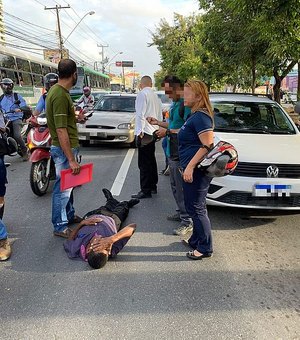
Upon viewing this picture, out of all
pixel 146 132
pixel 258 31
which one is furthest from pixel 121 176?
pixel 258 31

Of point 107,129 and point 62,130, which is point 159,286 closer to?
point 62,130

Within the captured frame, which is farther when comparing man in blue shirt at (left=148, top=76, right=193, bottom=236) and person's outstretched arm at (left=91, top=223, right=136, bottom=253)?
man in blue shirt at (left=148, top=76, right=193, bottom=236)

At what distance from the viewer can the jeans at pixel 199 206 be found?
3502 mm

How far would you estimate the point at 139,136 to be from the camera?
5309 mm

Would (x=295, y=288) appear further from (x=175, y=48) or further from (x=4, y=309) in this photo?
(x=175, y=48)


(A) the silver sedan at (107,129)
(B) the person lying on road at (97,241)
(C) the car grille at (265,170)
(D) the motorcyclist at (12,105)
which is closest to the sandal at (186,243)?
(B) the person lying on road at (97,241)

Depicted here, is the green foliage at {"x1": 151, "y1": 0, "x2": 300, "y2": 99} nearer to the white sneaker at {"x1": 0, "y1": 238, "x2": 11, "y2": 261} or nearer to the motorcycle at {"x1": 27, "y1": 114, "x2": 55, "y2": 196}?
the motorcycle at {"x1": 27, "y1": 114, "x2": 55, "y2": 196}

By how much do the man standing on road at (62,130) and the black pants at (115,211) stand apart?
0.33m

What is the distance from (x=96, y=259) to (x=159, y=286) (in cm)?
64

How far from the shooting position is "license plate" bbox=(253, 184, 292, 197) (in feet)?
13.7

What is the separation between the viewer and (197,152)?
3.34 meters

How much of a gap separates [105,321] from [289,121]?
14.6 feet

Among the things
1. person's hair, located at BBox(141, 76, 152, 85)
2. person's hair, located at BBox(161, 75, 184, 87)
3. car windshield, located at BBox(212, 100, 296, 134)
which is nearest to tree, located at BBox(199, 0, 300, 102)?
car windshield, located at BBox(212, 100, 296, 134)

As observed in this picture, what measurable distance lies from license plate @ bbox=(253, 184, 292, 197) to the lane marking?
2.46 m
